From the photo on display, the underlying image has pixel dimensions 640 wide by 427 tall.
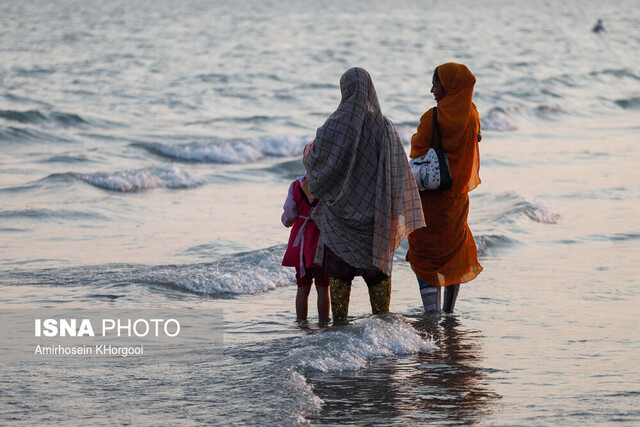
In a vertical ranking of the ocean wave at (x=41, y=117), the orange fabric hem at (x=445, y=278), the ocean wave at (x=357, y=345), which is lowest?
the ocean wave at (x=357, y=345)

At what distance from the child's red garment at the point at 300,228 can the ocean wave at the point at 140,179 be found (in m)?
6.73

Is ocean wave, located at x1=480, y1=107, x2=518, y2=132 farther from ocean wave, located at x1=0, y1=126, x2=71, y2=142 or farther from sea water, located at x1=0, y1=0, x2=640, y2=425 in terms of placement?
ocean wave, located at x1=0, y1=126, x2=71, y2=142

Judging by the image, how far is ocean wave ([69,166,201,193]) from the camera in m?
11.8

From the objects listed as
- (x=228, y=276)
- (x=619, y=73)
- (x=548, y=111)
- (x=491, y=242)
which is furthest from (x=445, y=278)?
(x=619, y=73)

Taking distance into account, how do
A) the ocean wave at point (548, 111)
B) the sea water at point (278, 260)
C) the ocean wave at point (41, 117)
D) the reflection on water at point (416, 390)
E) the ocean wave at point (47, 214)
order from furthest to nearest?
the ocean wave at point (548, 111), the ocean wave at point (41, 117), the ocean wave at point (47, 214), the sea water at point (278, 260), the reflection on water at point (416, 390)

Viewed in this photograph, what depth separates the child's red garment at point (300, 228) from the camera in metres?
5.18

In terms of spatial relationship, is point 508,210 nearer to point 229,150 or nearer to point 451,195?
point 451,195

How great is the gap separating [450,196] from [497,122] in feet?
47.3

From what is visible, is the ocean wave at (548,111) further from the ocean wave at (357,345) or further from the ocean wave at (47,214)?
the ocean wave at (357,345)

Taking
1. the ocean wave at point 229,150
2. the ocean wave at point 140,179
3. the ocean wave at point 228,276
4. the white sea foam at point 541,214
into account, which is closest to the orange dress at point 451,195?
the ocean wave at point 228,276

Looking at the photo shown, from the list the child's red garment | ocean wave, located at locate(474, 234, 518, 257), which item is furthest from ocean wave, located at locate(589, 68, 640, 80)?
the child's red garment

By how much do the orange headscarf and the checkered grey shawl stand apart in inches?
15.2

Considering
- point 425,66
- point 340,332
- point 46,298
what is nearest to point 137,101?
point 425,66

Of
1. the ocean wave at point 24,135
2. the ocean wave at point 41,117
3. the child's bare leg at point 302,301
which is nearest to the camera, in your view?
the child's bare leg at point 302,301
